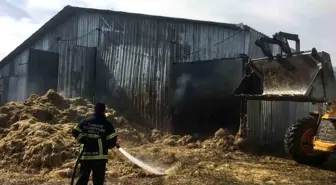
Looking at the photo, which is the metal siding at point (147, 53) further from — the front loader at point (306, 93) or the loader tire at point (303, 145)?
the loader tire at point (303, 145)

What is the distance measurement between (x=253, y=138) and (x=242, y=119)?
699 millimetres

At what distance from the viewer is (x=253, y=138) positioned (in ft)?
36.0

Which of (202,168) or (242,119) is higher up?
(242,119)

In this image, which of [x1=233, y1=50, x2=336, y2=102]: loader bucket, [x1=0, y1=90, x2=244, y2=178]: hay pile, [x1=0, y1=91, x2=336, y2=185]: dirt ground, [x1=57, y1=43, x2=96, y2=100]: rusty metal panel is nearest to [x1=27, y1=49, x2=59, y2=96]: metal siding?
[x1=57, y1=43, x2=96, y2=100]: rusty metal panel

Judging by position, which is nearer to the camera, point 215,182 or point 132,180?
point 215,182

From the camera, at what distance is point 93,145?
571cm

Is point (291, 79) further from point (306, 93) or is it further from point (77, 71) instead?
point (77, 71)

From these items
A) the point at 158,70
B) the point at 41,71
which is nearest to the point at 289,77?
the point at 158,70

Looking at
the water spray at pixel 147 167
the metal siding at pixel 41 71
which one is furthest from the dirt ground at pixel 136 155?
the metal siding at pixel 41 71

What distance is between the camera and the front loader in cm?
818

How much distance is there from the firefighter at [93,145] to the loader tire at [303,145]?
16.3ft

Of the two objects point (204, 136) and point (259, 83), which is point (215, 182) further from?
point (204, 136)

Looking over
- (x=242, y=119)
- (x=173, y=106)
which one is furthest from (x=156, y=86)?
(x=242, y=119)

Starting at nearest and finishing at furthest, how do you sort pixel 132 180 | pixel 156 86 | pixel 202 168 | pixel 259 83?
1. pixel 132 180
2. pixel 202 168
3. pixel 259 83
4. pixel 156 86
